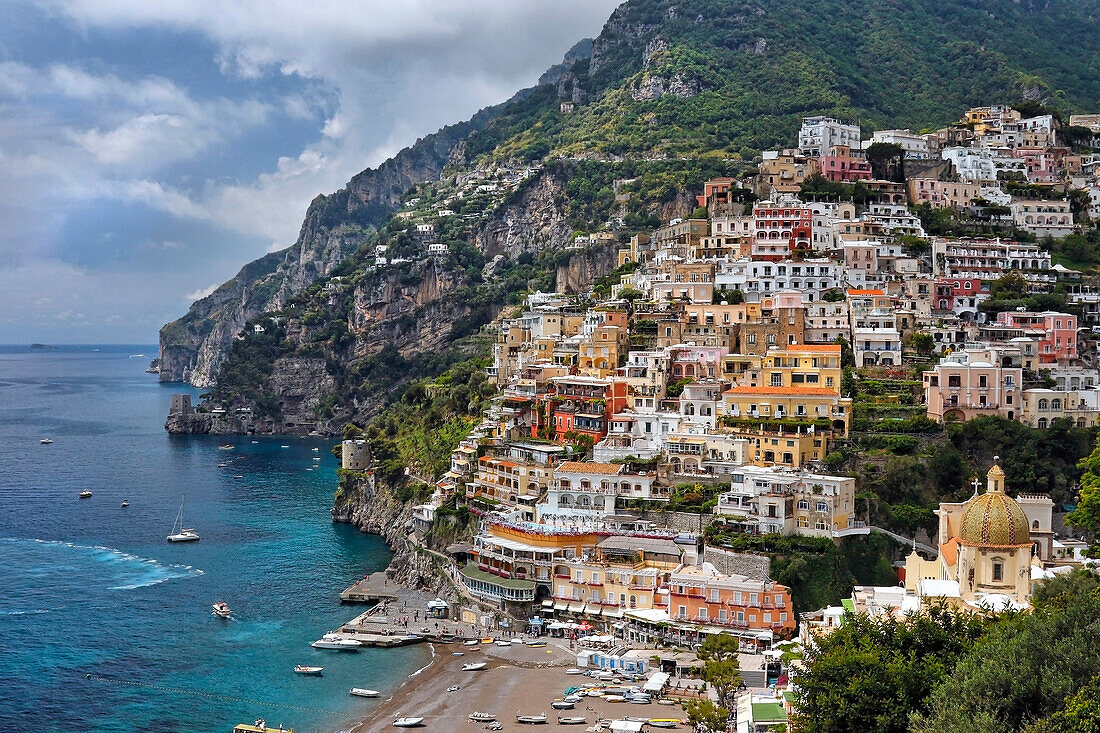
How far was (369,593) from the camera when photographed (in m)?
62.7

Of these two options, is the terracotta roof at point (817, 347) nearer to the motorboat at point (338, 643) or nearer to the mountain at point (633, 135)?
the motorboat at point (338, 643)

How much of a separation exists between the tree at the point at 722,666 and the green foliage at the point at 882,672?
818cm

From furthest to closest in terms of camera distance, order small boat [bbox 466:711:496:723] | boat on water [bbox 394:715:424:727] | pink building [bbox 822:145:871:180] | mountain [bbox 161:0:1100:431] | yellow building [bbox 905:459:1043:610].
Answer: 1. mountain [bbox 161:0:1100:431]
2. pink building [bbox 822:145:871:180]
3. boat on water [bbox 394:715:424:727]
4. small boat [bbox 466:711:496:723]
5. yellow building [bbox 905:459:1043:610]

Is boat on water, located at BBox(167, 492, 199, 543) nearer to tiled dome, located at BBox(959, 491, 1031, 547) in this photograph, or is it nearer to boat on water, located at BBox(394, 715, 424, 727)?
boat on water, located at BBox(394, 715, 424, 727)

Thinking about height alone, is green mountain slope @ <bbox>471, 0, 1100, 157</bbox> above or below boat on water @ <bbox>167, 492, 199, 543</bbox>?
above

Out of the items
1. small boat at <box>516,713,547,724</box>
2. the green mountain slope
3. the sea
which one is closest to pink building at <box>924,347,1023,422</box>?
small boat at <box>516,713,547,724</box>

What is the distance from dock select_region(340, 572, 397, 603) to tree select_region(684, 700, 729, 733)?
25.3 m

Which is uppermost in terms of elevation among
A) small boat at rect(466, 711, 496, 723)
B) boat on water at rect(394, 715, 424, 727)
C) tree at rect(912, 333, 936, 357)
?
tree at rect(912, 333, 936, 357)

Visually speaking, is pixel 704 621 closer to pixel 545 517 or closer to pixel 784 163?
pixel 545 517

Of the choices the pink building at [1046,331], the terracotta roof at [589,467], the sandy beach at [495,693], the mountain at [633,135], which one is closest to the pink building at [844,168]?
the mountain at [633,135]

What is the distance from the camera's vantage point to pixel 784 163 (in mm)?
91062

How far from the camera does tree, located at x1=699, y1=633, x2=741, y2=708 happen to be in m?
41.8

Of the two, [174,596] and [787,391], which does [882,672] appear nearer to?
[787,391]

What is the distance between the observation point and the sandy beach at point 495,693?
43.5 m
